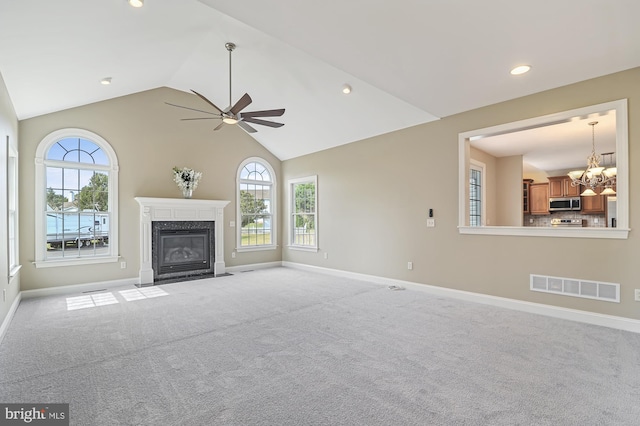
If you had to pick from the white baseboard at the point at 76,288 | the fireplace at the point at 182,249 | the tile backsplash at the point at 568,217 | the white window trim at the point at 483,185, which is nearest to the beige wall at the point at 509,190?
the white window trim at the point at 483,185

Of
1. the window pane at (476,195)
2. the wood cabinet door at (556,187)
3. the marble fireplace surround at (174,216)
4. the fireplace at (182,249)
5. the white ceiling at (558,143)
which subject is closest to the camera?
the white ceiling at (558,143)

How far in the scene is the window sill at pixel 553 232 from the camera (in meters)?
3.46

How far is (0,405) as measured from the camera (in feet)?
6.81

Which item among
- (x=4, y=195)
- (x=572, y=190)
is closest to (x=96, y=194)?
(x=4, y=195)

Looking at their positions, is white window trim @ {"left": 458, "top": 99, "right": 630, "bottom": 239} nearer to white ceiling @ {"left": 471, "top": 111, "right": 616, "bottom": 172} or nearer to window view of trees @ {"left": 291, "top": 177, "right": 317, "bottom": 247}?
white ceiling @ {"left": 471, "top": 111, "right": 616, "bottom": 172}

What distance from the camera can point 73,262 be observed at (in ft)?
17.5

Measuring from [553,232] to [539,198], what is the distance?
6186 mm

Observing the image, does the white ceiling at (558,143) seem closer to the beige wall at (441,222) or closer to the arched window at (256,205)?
the beige wall at (441,222)

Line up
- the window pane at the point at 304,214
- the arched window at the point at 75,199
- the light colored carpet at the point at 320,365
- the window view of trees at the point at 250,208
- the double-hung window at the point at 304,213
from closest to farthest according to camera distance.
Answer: the light colored carpet at the point at 320,365 → the arched window at the point at 75,199 → the double-hung window at the point at 304,213 → the window pane at the point at 304,214 → the window view of trees at the point at 250,208

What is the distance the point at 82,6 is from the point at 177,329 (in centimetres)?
325

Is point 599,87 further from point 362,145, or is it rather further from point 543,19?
point 362,145

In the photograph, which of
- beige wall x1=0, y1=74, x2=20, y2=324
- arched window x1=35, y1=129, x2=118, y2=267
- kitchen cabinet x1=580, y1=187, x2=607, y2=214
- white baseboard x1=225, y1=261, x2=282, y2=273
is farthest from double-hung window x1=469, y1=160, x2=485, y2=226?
beige wall x1=0, y1=74, x2=20, y2=324

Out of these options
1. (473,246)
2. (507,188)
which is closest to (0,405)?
(473,246)

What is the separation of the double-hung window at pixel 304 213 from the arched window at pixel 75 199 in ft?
12.3
